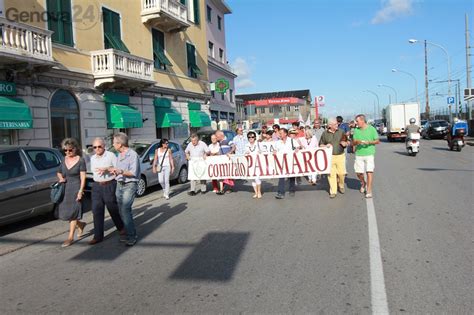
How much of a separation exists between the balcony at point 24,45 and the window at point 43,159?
6.03 meters

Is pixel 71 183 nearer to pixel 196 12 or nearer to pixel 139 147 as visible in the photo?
pixel 139 147

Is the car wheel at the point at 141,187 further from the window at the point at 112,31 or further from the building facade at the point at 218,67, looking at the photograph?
the building facade at the point at 218,67

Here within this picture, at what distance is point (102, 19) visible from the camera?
1912 cm

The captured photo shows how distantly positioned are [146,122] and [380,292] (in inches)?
775

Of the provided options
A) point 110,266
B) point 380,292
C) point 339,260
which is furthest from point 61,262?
point 380,292

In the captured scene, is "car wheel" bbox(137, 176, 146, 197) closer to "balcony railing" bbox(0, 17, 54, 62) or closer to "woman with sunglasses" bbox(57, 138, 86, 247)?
"woman with sunglasses" bbox(57, 138, 86, 247)

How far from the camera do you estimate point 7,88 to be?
13781mm

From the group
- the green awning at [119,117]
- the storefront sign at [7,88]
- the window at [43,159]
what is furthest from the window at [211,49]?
the window at [43,159]

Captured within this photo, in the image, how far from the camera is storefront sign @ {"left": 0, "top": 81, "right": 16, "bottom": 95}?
13.6 metres

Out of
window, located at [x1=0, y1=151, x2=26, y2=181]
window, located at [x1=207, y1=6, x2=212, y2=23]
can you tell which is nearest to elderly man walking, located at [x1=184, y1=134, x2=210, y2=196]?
window, located at [x1=0, y1=151, x2=26, y2=181]

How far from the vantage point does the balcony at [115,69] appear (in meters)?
18.0

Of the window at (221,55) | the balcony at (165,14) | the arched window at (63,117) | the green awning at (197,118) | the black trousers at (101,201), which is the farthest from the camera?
the window at (221,55)

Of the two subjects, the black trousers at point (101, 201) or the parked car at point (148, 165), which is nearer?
the black trousers at point (101, 201)

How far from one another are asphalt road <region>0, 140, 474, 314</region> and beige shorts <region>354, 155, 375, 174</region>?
79 cm
